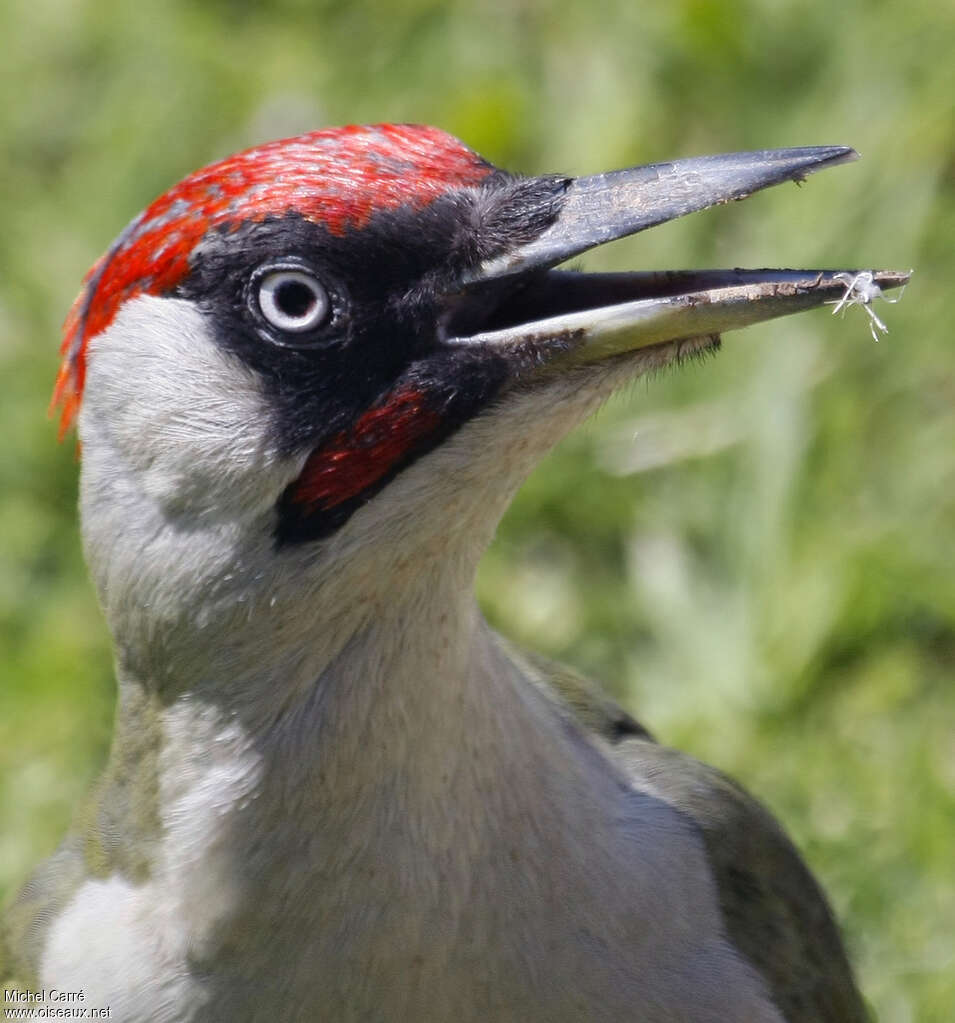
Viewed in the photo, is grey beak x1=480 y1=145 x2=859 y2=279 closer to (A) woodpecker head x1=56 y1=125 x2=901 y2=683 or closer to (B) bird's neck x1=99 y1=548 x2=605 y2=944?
(A) woodpecker head x1=56 y1=125 x2=901 y2=683

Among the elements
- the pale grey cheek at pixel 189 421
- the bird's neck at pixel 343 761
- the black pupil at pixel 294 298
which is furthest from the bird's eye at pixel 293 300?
the bird's neck at pixel 343 761

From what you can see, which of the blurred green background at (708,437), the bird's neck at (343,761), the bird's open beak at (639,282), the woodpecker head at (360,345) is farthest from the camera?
the blurred green background at (708,437)

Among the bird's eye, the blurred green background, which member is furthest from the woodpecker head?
the blurred green background

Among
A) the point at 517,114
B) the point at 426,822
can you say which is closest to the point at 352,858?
the point at 426,822

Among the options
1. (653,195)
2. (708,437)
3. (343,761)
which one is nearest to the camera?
(653,195)

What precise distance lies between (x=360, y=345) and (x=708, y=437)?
3.13 m

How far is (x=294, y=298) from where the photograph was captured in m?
2.84

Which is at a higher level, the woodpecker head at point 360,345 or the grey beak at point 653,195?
the grey beak at point 653,195

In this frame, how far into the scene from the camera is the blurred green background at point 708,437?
5227mm

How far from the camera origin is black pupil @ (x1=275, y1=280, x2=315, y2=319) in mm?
2836

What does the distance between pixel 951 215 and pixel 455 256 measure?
3.76 metres

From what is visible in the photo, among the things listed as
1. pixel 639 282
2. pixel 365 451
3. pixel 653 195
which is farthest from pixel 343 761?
pixel 653 195

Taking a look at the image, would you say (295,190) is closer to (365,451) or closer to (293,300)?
(293,300)

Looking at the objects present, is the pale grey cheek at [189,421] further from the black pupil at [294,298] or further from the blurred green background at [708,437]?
the blurred green background at [708,437]
